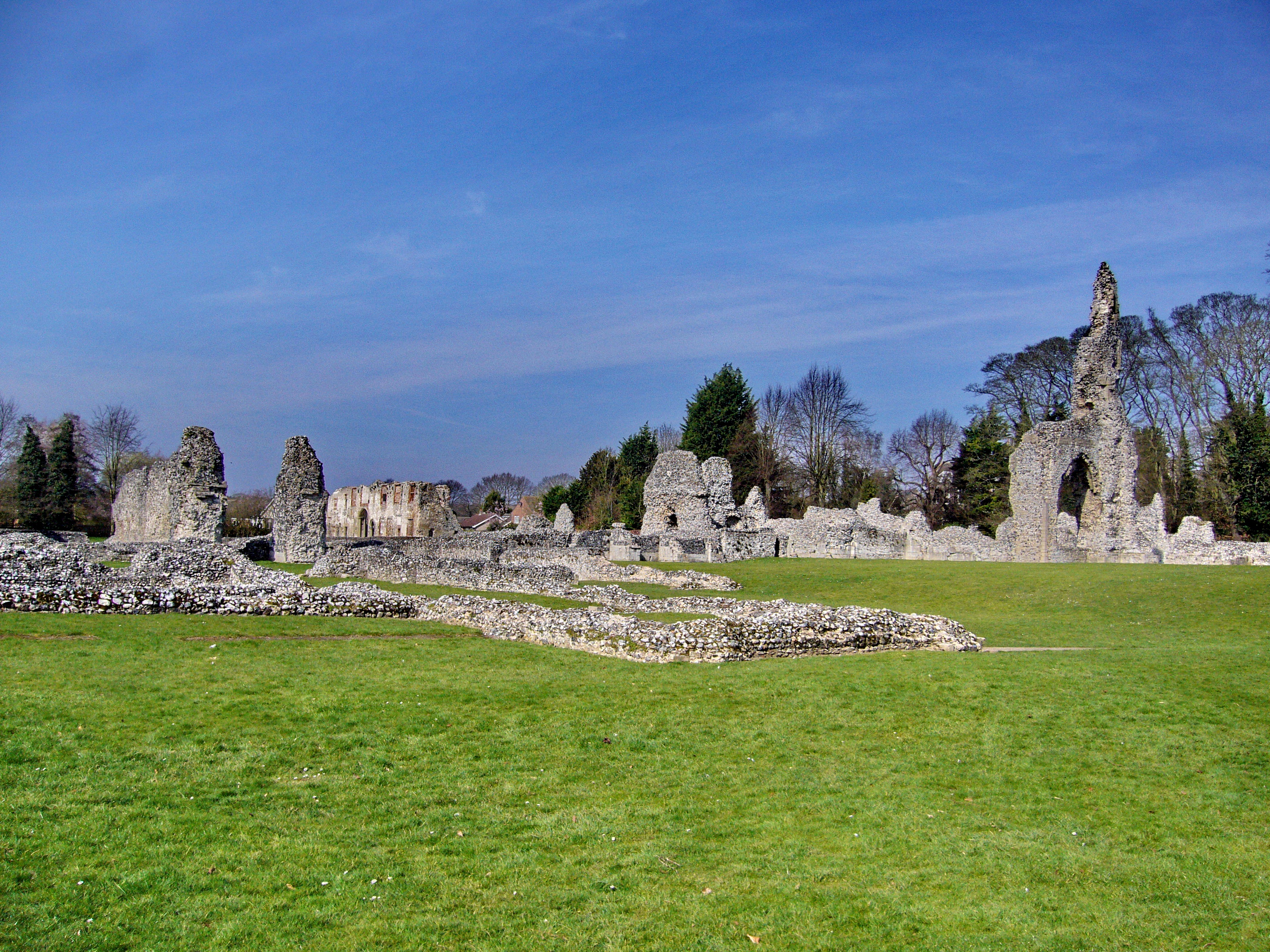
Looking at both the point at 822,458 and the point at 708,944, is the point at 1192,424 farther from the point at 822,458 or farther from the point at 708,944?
the point at 708,944

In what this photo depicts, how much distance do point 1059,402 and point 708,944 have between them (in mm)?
55742

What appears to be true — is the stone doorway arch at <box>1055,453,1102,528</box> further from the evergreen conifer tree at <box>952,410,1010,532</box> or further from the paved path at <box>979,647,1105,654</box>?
the paved path at <box>979,647,1105,654</box>

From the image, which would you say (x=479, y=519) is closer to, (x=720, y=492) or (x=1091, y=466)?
(x=720, y=492)

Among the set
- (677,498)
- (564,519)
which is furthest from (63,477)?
(677,498)

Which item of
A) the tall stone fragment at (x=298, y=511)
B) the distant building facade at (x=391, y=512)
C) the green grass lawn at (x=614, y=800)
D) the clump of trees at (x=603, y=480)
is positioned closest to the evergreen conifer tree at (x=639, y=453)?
the clump of trees at (x=603, y=480)

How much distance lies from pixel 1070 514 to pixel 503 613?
1144 inches

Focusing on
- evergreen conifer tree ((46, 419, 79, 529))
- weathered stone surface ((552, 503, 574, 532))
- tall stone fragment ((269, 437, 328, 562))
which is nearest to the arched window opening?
weathered stone surface ((552, 503, 574, 532))

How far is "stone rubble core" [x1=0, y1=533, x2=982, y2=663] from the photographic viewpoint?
48.0 ft

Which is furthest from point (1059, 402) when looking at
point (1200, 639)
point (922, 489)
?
point (1200, 639)

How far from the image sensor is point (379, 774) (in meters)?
7.70

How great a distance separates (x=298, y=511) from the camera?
3312 cm

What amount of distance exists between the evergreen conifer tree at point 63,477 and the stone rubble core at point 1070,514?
3930 centimetres

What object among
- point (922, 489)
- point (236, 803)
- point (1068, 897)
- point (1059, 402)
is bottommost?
point (1068, 897)

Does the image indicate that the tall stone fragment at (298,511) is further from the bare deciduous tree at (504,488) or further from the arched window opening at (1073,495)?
the bare deciduous tree at (504,488)
